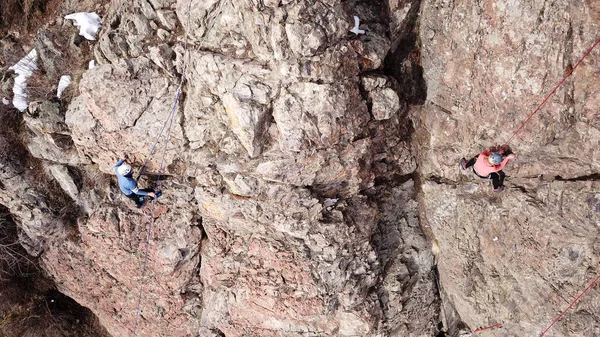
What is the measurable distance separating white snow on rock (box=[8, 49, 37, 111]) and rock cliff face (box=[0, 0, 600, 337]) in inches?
22.5

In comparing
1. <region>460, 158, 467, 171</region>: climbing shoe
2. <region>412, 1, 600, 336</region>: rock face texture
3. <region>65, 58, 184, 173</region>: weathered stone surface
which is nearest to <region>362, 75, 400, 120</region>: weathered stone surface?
<region>412, 1, 600, 336</region>: rock face texture

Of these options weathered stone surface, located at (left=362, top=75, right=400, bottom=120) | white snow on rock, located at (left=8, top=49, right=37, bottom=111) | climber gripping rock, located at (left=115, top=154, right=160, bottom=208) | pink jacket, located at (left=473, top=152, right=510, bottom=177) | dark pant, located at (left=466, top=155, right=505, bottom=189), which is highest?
weathered stone surface, located at (left=362, top=75, right=400, bottom=120)

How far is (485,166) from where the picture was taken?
26.1ft

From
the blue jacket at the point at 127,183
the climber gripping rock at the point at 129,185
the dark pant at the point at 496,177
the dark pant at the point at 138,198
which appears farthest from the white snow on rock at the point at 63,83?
the dark pant at the point at 496,177

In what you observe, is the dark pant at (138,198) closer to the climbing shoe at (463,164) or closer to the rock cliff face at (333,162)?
the rock cliff face at (333,162)

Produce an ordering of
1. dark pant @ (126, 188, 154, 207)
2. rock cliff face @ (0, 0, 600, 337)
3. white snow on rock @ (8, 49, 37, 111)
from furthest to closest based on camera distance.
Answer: white snow on rock @ (8, 49, 37, 111)
dark pant @ (126, 188, 154, 207)
rock cliff face @ (0, 0, 600, 337)

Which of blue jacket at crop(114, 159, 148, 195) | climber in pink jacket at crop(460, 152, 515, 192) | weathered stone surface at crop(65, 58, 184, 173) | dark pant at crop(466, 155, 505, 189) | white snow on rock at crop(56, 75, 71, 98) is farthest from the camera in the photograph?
white snow on rock at crop(56, 75, 71, 98)

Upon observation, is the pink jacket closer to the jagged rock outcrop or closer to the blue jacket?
the jagged rock outcrop

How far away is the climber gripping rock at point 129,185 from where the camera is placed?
27.9 feet

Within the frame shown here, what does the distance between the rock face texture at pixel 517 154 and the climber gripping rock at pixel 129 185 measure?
625 cm

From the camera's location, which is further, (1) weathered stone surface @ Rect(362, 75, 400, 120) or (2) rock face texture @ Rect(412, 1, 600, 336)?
(1) weathered stone surface @ Rect(362, 75, 400, 120)

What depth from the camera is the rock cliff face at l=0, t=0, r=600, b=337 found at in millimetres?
7352

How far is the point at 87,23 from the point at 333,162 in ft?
21.5

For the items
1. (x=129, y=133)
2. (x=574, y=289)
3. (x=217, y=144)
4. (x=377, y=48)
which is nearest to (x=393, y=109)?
(x=377, y=48)
